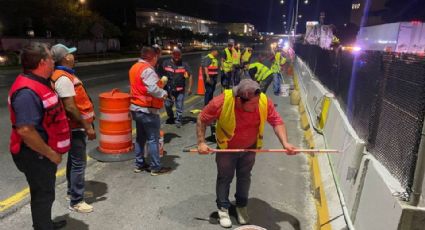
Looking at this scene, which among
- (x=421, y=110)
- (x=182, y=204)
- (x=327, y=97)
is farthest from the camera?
(x=327, y=97)

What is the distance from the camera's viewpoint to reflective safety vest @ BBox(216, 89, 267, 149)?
3887mm

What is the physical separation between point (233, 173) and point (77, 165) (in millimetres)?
1846

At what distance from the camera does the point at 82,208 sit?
4504 mm

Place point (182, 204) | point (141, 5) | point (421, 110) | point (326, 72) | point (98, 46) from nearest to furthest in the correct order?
Result: point (421, 110), point (182, 204), point (326, 72), point (98, 46), point (141, 5)

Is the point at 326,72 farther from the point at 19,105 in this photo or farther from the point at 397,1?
the point at 397,1

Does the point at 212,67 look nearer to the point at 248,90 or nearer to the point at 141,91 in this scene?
the point at 141,91

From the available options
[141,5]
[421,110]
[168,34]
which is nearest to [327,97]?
[421,110]

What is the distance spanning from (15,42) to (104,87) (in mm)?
27304

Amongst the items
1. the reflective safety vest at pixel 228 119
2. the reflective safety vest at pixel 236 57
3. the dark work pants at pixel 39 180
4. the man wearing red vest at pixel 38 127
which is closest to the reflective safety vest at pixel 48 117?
the man wearing red vest at pixel 38 127

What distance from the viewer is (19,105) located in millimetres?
3039

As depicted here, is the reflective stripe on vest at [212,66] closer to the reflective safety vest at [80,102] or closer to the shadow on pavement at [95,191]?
the shadow on pavement at [95,191]

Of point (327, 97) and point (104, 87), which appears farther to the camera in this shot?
point (104, 87)

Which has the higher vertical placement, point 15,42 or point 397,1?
point 397,1

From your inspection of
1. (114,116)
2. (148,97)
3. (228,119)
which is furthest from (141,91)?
(228,119)
